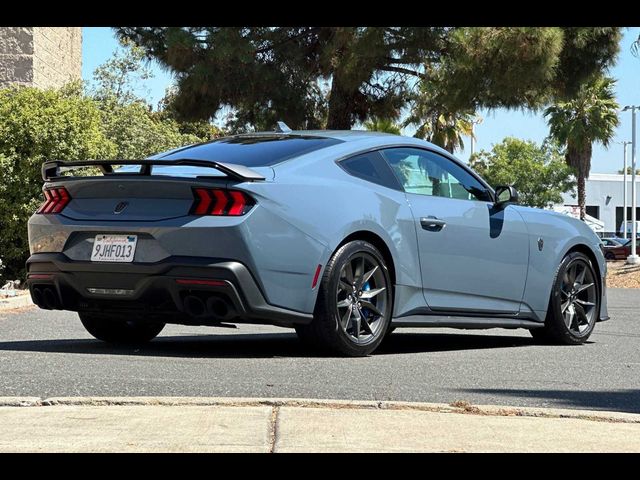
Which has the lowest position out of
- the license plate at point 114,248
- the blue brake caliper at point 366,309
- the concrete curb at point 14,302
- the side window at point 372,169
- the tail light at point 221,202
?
the concrete curb at point 14,302

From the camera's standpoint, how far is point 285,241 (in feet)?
22.8

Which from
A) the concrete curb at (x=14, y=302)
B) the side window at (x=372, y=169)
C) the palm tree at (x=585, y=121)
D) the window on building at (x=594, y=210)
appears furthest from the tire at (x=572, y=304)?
the window on building at (x=594, y=210)

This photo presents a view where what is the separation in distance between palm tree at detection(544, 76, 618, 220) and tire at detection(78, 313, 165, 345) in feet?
168

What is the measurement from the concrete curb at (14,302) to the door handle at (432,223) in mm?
6178

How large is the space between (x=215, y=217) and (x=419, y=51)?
1744 centimetres

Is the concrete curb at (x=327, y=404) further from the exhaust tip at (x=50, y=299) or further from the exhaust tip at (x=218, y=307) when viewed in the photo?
the exhaust tip at (x=50, y=299)

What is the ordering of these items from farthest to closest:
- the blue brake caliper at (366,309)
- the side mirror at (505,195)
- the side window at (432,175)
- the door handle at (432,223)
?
1. the side mirror at (505,195)
2. the side window at (432,175)
3. the door handle at (432,223)
4. the blue brake caliper at (366,309)

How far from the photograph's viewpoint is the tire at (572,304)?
9094mm

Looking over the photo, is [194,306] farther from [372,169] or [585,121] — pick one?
[585,121]

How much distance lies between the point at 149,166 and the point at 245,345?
1.84 meters

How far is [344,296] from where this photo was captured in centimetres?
733
